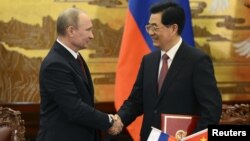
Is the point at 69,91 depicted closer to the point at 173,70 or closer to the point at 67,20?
the point at 67,20

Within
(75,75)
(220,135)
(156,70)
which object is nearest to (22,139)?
(75,75)

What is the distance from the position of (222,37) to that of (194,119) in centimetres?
185

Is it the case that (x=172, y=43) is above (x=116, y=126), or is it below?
above

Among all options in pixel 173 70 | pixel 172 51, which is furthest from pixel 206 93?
pixel 172 51

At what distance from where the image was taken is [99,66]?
13.2 feet

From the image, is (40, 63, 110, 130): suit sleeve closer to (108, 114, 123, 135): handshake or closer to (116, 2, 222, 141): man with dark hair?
(108, 114, 123, 135): handshake

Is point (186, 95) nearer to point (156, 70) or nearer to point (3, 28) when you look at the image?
point (156, 70)

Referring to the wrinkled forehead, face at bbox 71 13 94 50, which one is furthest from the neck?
face at bbox 71 13 94 50

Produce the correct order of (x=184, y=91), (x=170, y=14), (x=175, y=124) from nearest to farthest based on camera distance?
(x=175, y=124), (x=184, y=91), (x=170, y=14)

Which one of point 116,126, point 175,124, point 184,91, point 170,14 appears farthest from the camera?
point 116,126

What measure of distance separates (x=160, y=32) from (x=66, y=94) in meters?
0.66

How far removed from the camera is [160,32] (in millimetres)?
2576

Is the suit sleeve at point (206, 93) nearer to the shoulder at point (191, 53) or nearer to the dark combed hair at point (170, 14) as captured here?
the shoulder at point (191, 53)

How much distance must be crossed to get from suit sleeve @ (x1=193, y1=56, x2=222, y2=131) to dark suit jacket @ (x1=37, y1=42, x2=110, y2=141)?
0.61 meters
